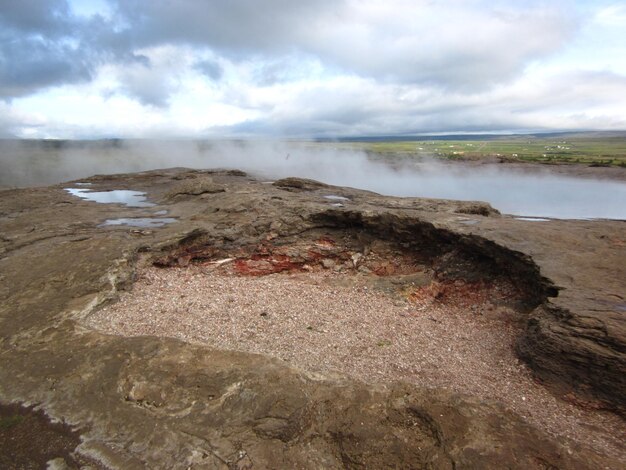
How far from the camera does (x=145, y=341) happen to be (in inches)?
257

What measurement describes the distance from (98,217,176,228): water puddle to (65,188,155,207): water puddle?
2.78 meters

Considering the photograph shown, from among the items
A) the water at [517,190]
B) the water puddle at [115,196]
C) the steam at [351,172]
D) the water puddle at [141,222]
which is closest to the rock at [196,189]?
the water puddle at [115,196]

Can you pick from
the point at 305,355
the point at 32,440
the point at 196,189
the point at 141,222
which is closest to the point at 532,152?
the point at 196,189

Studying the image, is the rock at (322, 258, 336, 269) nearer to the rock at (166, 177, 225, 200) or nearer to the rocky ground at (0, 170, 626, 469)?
the rocky ground at (0, 170, 626, 469)

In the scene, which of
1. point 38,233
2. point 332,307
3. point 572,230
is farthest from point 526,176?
point 38,233

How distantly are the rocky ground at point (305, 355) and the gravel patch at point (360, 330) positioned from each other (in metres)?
0.08

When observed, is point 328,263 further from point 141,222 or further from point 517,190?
point 517,190

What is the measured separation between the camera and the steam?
29.2m

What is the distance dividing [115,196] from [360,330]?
47.2 ft

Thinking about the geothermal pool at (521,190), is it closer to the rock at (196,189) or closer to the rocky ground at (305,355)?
the rocky ground at (305,355)

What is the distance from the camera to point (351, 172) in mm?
42562

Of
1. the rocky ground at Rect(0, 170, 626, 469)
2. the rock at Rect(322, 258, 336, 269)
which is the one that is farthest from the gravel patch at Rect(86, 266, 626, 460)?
the rock at Rect(322, 258, 336, 269)

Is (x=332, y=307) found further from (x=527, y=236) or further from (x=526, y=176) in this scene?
(x=526, y=176)

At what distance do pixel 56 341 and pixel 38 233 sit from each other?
6.09 m
